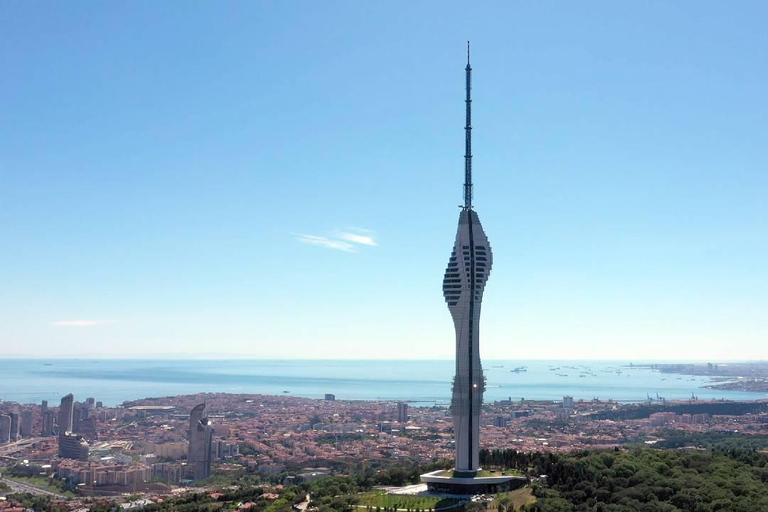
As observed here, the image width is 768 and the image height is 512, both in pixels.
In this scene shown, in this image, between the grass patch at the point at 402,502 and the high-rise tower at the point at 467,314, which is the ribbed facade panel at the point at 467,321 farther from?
the grass patch at the point at 402,502

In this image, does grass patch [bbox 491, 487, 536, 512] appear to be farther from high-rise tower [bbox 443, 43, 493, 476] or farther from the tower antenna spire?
the tower antenna spire

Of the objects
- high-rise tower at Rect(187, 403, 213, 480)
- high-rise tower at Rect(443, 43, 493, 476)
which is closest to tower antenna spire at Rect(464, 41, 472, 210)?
high-rise tower at Rect(443, 43, 493, 476)

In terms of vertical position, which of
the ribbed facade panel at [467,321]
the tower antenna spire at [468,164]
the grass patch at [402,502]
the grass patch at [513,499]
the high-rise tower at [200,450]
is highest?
the tower antenna spire at [468,164]

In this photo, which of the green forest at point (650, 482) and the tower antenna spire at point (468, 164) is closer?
the green forest at point (650, 482)

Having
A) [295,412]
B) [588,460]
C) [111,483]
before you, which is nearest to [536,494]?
[588,460]

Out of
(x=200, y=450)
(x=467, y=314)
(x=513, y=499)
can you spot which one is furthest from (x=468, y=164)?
(x=200, y=450)

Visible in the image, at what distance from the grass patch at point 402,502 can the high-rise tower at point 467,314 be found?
19.0 ft

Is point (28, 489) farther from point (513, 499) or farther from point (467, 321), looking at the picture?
point (513, 499)

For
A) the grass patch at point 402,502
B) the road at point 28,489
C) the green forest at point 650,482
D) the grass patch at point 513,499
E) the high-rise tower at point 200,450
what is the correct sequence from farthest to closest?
the high-rise tower at point 200,450 < the road at point 28,489 < the grass patch at point 402,502 < the grass patch at point 513,499 < the green forest at point 650,482

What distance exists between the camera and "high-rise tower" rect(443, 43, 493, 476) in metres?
49.9

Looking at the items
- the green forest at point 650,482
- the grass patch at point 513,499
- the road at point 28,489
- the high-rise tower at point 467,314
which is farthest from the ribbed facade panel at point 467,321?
the road at point 28,489

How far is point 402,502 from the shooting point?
136 ft

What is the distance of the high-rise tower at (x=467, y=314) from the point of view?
49875 millimetres

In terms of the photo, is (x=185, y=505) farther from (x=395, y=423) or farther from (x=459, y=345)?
(x=395, y=423)
